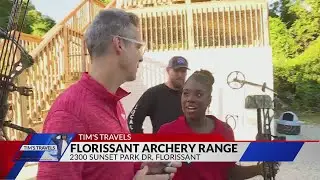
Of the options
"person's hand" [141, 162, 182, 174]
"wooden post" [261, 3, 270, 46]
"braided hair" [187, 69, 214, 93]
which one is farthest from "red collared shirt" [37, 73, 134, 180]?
"wooden post" [261, 3, 270, 46]

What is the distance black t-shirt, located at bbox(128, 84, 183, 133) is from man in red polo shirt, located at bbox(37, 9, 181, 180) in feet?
1.32

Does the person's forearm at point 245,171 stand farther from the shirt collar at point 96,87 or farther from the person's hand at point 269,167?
the shirt collar at point 96,87

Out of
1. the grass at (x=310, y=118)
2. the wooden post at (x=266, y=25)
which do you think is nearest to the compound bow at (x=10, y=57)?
the wooden post at (x=266, y=25)

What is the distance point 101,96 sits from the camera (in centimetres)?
108

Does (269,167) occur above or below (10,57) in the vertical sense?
below

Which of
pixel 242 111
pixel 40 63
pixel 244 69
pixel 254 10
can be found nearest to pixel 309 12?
pixel 254 10

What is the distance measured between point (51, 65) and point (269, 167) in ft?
3.32

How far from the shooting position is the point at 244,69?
1.55 m

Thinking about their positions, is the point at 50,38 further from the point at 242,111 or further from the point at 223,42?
the point at 242,111

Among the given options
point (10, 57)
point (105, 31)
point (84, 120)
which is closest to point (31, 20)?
point (10, 57)

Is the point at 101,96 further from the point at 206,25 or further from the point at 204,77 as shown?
the point at 206,25

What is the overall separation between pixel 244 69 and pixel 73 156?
0.73 metres

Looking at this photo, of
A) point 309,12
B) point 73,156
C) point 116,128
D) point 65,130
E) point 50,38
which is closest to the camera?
point 65,130

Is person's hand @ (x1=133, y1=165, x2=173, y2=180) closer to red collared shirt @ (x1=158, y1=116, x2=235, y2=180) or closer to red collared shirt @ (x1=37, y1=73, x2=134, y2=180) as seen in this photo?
red collared shirt @ (x1=37, y1=73, x2=134, y2=180)
